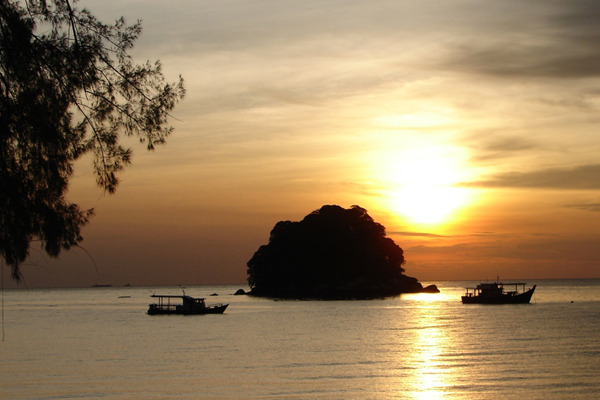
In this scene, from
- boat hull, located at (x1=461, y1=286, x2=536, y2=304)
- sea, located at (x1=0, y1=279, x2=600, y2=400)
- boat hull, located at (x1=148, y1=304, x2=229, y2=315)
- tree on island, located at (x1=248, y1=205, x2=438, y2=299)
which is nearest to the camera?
sea, located at (x1=0, y1=279, x2=600, y2=400)

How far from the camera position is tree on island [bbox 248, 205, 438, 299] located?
160m

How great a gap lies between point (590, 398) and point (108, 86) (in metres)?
26.6

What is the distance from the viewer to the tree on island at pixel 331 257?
524 feet

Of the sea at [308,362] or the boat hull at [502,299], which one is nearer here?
the sea at [308,362]

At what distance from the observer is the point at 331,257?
16150 cm

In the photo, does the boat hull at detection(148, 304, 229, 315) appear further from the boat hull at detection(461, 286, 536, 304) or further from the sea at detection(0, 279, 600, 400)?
the boat hull at detection(461, 286, 536, 304)

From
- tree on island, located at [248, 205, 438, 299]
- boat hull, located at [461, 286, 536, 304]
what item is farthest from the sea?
tree on island, located at [248, 205, 438, 299]

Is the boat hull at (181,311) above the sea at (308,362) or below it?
below

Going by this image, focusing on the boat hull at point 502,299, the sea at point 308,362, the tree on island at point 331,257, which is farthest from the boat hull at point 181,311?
the tree on island at point 331,257

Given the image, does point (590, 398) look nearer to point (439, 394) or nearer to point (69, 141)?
point (439, 394)

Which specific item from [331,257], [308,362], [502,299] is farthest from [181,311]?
[331,257]

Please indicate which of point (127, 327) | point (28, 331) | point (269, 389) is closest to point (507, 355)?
point (269, 389)

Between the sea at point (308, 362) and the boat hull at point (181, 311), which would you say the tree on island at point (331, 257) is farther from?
the sea at point (308, 362)

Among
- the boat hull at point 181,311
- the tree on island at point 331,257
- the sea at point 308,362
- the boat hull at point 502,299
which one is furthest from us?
the tree on island at point 331,257
